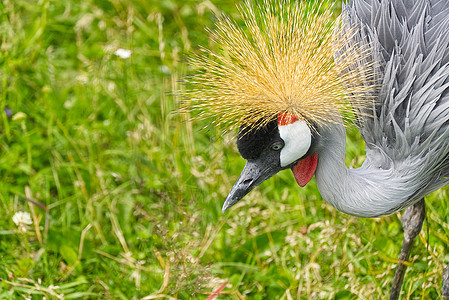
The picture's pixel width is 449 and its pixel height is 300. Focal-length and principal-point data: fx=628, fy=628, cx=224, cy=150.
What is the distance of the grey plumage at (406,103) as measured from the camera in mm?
1534

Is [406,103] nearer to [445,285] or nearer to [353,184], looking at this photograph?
[353,184]

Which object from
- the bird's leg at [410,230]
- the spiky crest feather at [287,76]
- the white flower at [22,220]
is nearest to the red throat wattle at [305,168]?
the spiky crest feather at [287,76]

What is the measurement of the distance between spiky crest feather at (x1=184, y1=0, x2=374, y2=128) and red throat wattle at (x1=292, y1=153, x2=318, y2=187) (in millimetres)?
122

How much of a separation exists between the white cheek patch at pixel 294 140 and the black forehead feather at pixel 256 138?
0.8 inches

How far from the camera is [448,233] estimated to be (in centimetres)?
198

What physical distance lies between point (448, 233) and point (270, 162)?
786 mm

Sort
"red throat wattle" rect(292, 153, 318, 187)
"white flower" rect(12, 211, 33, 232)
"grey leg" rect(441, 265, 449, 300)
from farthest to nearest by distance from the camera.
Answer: "white flower" rect(12, 211, 33, 232), "grey leg" rect(441, 265, 449, 300), "red throat wattle" rect(292, 153, 318, 187)

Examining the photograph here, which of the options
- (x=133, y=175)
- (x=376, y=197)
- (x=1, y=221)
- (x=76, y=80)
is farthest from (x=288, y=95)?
(x=76, y=80)

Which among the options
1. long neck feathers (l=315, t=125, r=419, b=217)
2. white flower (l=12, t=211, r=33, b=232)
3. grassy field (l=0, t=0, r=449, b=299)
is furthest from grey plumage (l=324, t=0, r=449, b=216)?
white flower (l=12, t=211, r=33, b=232)

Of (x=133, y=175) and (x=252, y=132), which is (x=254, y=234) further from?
(x=252, y=132)

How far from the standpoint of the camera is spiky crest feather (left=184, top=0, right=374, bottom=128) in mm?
1472

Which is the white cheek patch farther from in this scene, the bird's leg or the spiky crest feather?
the bird's leg

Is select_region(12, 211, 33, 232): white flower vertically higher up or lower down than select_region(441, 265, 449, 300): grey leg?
lower down

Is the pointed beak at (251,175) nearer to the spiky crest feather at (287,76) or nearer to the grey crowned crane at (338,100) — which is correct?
the grey crowned crane at (338,100)
